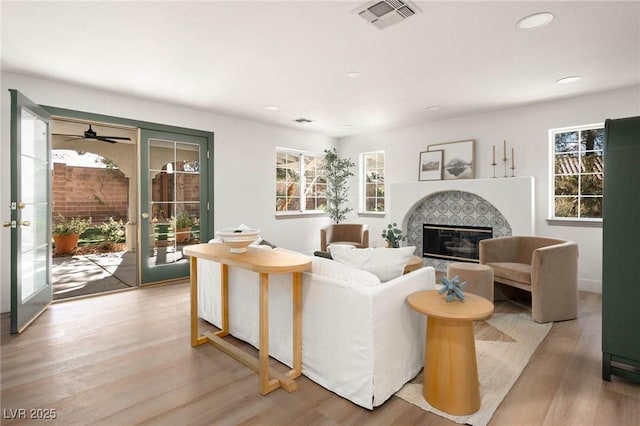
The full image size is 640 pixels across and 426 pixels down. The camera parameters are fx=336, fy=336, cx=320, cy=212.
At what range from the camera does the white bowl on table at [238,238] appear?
2.32 meters

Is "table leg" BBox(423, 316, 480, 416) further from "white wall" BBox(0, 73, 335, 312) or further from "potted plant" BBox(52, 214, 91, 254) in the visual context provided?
"potted plant" BBox(52, 214, 91, 254)

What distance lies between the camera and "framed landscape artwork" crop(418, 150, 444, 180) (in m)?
5.45

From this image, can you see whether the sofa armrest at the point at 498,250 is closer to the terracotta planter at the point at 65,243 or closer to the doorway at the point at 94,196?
the doorway at the point at 94,196

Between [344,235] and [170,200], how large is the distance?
2865 millimetres

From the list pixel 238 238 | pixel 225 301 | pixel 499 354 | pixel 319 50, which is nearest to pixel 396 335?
pixel 499 354

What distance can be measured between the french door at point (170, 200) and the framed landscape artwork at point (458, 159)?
3737 millimetres

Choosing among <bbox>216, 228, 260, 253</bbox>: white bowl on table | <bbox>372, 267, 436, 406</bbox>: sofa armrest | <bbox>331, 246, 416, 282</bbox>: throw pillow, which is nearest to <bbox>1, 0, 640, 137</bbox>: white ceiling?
<bbox>216, 228, 260, 253</bbox>: white bowl on table

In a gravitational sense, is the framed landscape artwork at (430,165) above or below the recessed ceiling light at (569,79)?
below

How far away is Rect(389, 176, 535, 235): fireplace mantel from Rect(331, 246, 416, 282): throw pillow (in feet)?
9.97

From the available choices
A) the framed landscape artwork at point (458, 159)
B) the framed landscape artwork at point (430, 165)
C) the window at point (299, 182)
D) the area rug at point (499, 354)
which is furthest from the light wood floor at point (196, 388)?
the window at point (299, 182)

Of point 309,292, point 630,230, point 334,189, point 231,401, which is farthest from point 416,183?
point 231,401

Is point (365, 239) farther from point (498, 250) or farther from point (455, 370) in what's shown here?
point (455, 370)

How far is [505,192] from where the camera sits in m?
4.63

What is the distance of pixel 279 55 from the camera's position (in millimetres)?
3041
